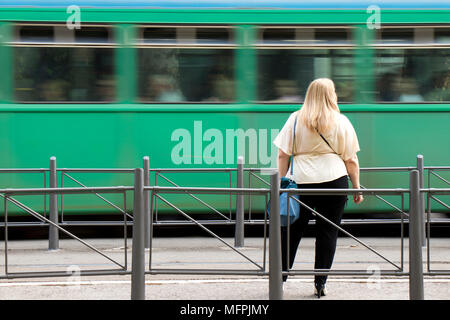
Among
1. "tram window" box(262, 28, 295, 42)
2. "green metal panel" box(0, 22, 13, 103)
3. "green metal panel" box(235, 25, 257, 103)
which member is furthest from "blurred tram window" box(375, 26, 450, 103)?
"green metal panel" box(0, 22, 13, 103)

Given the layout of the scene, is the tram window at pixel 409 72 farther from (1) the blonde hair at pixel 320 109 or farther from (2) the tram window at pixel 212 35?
(1) the blonde hair at pixel 320 109

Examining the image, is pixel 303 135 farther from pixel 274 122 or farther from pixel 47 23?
→ pixel 47 23

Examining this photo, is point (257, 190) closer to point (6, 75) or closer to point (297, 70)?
point (297, 70)

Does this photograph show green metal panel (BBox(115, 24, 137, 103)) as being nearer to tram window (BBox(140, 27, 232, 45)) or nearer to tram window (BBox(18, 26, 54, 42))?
tram window (BBox(140, 27, 232, 45))

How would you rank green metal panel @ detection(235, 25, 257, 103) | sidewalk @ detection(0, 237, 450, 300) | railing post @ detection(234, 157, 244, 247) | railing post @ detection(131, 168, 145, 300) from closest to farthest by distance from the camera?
railing post @ detection(131, 168, 145, 300) < sidewalk @ detection(0, 237, 450, 300) < railing post @ detection(234, 157, 244, 247) < green metal panel @ detection(235, 25, 257, 103)

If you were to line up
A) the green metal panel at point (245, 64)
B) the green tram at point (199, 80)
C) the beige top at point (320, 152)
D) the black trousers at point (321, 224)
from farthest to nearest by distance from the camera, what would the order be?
the green metal panel at point (245, 64) < the green tram at point (199, 80) < the beige top at point (320, 152) < the black trousers at point (321, 224)

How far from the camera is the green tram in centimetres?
1044

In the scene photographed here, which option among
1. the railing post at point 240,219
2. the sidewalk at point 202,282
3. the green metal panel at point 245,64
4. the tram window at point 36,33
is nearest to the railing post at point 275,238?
the sidewalk at point 202,282

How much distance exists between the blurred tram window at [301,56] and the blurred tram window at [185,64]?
1.43 ft

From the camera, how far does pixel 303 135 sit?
6551 millimetres

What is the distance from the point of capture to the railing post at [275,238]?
588 cm

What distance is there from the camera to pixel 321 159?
6.56 meters

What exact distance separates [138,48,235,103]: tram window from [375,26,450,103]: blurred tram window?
1923 mm
